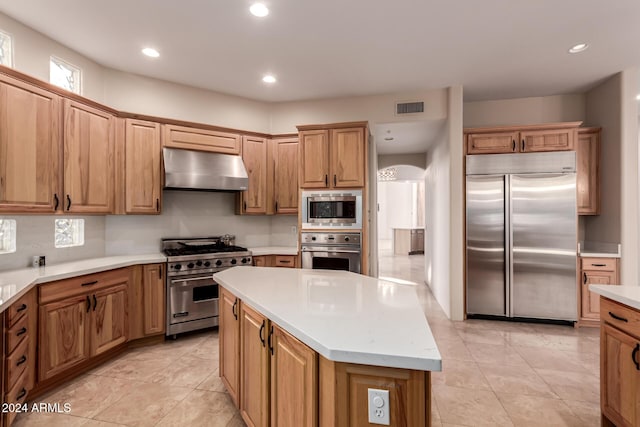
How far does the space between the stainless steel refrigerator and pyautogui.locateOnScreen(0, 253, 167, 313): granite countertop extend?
151 inches

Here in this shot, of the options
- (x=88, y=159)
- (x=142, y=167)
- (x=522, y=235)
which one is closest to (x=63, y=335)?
(x=88, y=159)

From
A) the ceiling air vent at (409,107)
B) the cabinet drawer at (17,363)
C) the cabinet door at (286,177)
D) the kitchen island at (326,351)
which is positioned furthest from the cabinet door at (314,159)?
the cabinet drawer at (17,363)

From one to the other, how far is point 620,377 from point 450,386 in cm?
109

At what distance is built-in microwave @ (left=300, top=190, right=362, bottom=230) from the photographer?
385 centimetres

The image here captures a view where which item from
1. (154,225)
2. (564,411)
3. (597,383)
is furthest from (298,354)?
(154,225)

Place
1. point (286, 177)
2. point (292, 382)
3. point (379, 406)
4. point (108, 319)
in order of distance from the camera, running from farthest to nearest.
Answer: point (286, 177) < point (108, 319) < point (292, 382) < point (379, 406)

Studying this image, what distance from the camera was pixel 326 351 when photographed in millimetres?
1035

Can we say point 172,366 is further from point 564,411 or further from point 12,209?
point 564,411

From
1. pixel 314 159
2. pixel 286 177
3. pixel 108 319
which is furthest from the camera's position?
pixel 286 177

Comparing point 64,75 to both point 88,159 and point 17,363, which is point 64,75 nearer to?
point 88,159

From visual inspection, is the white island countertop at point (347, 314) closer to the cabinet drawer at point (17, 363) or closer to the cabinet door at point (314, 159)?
the cabinet drawer at point (17, 363)

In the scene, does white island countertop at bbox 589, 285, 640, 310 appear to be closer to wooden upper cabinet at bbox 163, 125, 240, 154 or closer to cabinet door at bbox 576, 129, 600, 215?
cabinet door at bbox 576, 129, 600, 215

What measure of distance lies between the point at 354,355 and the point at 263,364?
747 mm

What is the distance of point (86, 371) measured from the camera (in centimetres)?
273
